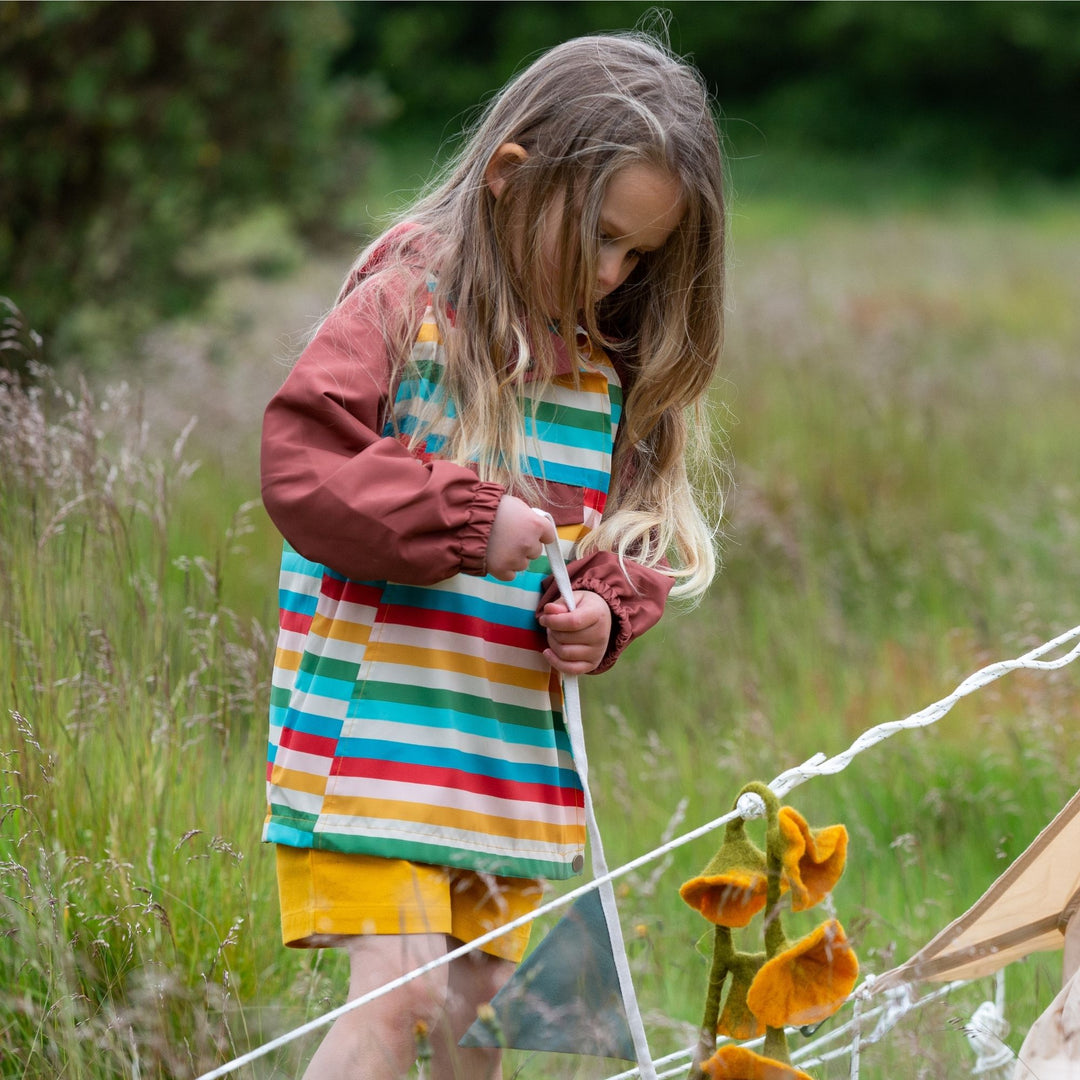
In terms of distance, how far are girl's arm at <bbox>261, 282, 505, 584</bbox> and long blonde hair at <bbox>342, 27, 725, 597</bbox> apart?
160 mm

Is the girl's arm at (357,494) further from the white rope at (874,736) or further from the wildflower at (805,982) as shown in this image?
the wildflower at (805,982)

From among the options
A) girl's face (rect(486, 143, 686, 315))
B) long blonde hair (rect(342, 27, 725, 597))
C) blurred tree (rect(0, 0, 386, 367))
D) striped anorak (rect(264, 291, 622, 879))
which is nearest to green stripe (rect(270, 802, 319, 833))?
striped anorak (rect(264, 291, 622, 879))

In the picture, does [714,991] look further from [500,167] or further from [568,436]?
[500,167]

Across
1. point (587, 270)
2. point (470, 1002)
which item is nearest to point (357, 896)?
point (470, 1002)

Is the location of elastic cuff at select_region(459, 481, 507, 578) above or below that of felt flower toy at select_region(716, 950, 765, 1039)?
above

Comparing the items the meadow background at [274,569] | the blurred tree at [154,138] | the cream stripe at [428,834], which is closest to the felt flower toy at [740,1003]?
the meadow background at [274,569]

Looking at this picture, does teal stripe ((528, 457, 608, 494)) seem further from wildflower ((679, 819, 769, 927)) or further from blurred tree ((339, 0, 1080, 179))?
blurred tree ((339, 0, 1080, 179))

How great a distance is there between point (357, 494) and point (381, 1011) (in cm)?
64

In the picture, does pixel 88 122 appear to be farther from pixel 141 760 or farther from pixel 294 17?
pixel 141 760

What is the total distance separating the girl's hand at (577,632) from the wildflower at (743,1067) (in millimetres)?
514

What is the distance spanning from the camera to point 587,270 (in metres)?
1.76

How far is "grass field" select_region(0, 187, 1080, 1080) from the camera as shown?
6.66ft

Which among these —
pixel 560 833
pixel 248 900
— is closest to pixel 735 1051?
pixel 560 833

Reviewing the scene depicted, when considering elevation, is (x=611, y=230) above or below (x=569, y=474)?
above
